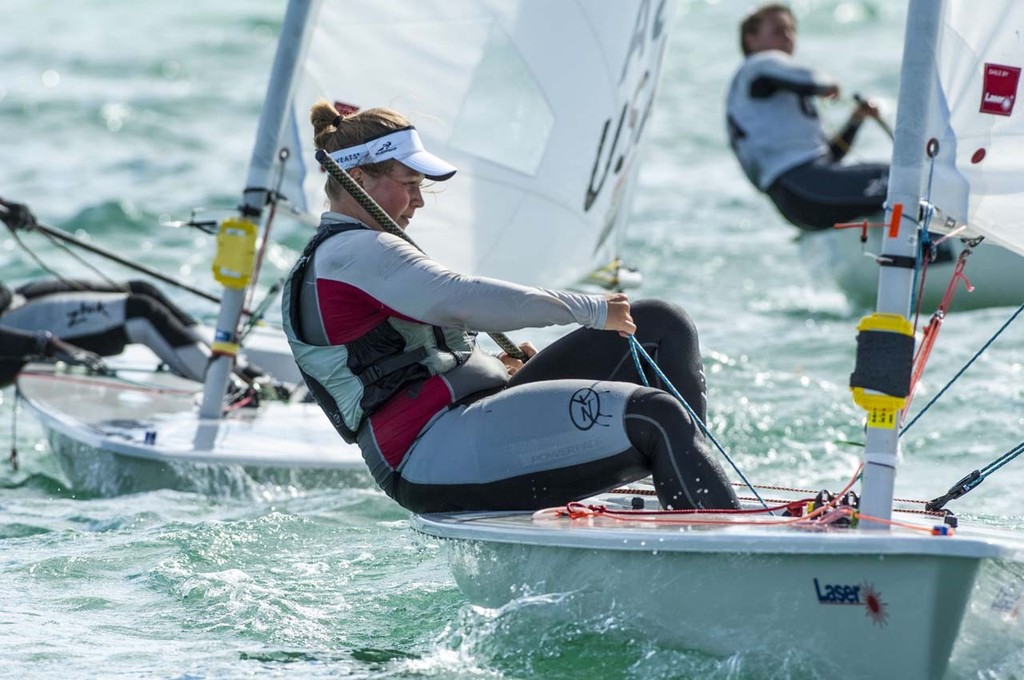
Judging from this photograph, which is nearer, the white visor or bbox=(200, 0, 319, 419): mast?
the white visor

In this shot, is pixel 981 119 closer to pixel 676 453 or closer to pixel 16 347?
pixel 676 453

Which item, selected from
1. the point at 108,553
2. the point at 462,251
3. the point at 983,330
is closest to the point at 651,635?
the point at 108,553

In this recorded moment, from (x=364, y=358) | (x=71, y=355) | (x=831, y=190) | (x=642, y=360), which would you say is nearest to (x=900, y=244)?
(x=642, y=360)

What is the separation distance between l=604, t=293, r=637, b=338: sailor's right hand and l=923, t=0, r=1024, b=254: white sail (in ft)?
1.70

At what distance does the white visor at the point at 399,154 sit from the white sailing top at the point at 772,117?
414 cm

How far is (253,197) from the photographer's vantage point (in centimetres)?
421

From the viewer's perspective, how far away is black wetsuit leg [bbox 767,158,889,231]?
6.57 m

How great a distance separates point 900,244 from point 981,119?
397 mm

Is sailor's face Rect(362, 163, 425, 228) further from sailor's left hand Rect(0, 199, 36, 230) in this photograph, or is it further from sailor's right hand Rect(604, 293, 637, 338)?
sailor's left hand Rect(0, 199, 36, 230)

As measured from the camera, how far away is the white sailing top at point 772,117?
659cm

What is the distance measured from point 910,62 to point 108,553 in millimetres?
1960

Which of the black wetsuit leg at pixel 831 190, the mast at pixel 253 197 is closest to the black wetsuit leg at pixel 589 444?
the mast at pixel 253 197

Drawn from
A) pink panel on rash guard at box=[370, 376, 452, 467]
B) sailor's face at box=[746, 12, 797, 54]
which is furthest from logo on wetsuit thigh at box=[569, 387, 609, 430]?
sailor's face at box=[746, 12, 797, 54]

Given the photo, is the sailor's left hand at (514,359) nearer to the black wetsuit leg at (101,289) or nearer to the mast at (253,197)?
the mast at (253,197)
